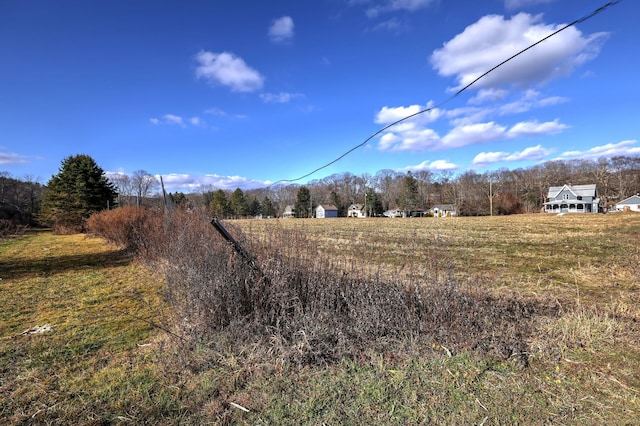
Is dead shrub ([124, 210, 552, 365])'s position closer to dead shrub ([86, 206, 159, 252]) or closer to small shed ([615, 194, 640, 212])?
dead shrub ([86, 206, 159, 252])

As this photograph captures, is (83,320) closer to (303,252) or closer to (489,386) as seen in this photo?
(303,252)

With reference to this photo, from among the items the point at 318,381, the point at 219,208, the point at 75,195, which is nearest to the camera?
the point at 318,381

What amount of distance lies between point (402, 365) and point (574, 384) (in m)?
1.37

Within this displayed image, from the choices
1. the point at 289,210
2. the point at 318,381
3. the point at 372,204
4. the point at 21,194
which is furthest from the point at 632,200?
the point at 21,194

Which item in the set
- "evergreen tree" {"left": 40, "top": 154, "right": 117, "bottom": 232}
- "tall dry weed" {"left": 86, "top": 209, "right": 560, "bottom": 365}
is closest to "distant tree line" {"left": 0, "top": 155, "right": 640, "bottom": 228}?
"evergreen tree" {"left": 40, "top": 154, "right": 117, "bottom": 232}

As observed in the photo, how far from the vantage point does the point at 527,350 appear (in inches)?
118

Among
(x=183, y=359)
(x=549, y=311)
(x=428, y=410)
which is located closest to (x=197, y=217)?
(x=183, y=359)

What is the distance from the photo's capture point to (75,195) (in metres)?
24.8

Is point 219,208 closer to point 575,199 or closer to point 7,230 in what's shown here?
point 7,230

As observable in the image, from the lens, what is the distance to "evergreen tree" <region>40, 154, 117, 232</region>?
24.8m

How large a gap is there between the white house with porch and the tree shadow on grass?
218ft

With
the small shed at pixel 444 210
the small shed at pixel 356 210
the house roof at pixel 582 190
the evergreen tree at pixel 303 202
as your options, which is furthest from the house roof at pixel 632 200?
the evergreen tree at pixel 303 202

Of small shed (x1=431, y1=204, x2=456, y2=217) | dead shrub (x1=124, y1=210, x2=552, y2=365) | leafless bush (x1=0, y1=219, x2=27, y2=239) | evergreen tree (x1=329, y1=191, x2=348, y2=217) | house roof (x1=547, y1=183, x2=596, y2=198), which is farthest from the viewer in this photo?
evergreen tree (x1=329, y1=191, x2=348, y2=217)

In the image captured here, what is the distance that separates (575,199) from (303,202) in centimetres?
5236
